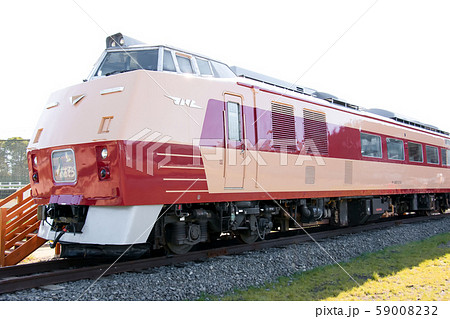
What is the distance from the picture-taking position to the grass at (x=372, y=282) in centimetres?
551

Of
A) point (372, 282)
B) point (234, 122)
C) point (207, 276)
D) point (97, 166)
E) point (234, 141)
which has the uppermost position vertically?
point (234, 122)

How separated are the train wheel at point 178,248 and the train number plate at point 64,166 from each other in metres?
2.03

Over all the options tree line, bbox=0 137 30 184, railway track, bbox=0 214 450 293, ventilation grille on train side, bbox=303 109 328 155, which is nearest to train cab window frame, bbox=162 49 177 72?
railway track, bbox=0 214 450 293

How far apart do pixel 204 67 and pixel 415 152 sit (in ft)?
34.1

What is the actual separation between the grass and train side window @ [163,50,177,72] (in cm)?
387

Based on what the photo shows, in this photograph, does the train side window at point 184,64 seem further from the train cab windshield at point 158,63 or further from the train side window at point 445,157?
the train side window at point 445,157

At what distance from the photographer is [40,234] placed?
22.5 feet

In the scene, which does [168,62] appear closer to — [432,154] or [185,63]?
[185,63]

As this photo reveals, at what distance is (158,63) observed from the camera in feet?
22.0

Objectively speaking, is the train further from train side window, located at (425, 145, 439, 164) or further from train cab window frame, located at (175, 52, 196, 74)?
train side window, located at (425, 145, 439, 164)

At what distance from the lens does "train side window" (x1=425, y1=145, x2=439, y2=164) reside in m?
15.4

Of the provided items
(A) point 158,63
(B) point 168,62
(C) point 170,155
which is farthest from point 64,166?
(B) point 168,62

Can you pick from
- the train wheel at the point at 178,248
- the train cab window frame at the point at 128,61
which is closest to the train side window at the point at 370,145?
the train wheel at the point at 178,248
